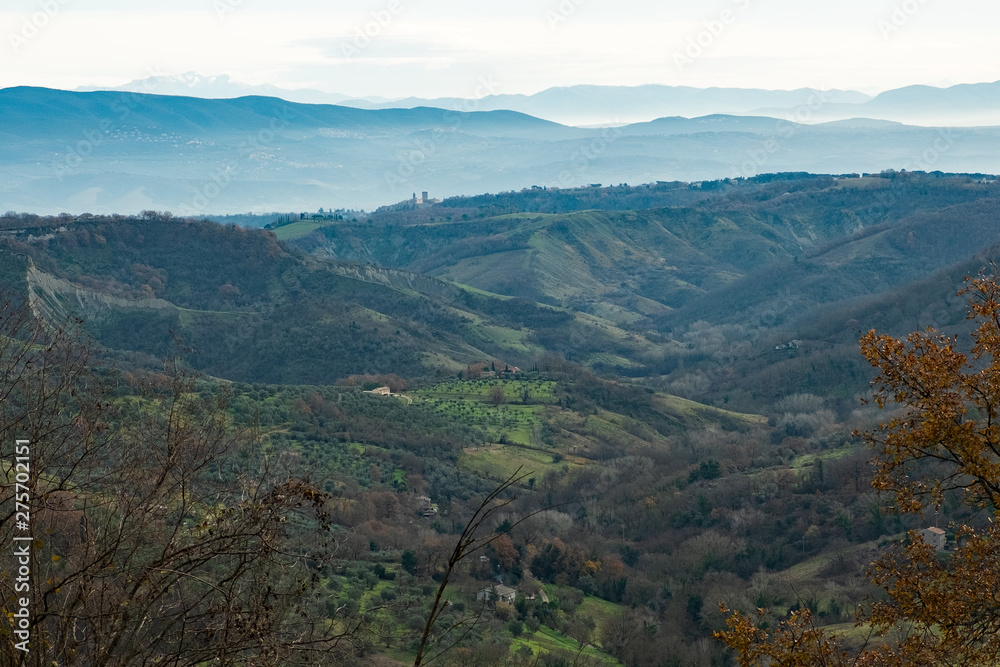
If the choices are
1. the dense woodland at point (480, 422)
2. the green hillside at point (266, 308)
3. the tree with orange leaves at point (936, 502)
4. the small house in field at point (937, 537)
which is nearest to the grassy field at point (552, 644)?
the dense woodland at point (480, 422)

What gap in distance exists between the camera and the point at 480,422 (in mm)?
66812

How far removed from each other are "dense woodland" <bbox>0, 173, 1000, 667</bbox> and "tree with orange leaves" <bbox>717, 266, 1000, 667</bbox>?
13.0 ft

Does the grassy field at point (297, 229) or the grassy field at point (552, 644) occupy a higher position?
the grassy field at point (297, 229)

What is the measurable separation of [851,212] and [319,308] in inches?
4944

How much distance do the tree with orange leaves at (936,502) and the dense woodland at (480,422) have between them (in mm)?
3965

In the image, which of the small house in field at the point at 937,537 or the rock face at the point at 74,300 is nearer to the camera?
the small house in field at the point at 937,537

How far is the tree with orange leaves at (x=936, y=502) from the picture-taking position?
8.84 m

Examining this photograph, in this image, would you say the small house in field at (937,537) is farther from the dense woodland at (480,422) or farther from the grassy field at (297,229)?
the grassy field at (297,229)

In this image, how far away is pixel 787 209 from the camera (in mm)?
192750

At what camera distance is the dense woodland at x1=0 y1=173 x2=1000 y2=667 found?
345 inches

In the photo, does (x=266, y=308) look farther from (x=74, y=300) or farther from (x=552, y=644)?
(x=552, y=644)

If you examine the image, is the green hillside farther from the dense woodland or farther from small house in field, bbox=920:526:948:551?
small house in field, bbox=920:526:948:551

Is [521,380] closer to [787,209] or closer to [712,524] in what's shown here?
[712,524]

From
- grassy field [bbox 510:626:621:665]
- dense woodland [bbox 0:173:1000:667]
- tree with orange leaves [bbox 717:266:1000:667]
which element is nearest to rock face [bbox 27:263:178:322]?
dense woodland [bbox 0:173:1000:667]
